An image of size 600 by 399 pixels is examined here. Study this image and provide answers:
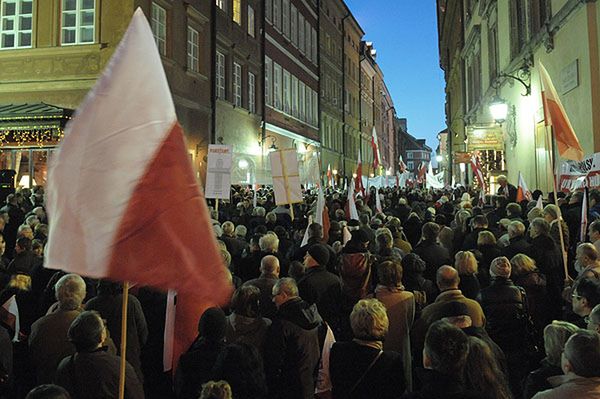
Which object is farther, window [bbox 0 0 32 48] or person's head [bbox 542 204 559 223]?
window [bbox 0 0 32 48]

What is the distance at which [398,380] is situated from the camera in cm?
399

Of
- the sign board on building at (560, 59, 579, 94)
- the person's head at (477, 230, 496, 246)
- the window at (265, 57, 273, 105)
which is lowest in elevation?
the person's head at (477, 230, 496, 246)

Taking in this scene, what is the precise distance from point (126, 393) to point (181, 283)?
4.34 ft

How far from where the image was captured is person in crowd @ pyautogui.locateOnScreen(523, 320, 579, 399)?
368 cm

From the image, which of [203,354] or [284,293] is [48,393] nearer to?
[203,354]

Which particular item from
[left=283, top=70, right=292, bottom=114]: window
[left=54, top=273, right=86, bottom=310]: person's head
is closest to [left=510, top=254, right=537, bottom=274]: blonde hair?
[left=54, top=273, right=86, bottom=310]: person's head

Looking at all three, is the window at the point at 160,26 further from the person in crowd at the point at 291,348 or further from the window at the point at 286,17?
the person in crowd at the point at 291,348

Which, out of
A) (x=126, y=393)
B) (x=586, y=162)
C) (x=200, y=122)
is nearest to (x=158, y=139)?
(x=126, y=393)

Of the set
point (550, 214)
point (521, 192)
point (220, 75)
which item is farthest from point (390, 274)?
point (220, 75)

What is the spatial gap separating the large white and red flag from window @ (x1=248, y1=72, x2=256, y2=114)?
2887 cm

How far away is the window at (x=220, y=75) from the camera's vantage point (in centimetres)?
2731

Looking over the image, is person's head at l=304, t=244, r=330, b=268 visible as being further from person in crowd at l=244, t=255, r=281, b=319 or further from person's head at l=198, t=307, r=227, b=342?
person's head at l=198, t=307, r=227, b=342

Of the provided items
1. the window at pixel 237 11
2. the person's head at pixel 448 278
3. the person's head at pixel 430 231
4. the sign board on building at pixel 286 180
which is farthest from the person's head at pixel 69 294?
the window at pixel 237 11

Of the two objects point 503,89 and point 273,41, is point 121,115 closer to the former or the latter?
point 503,89
